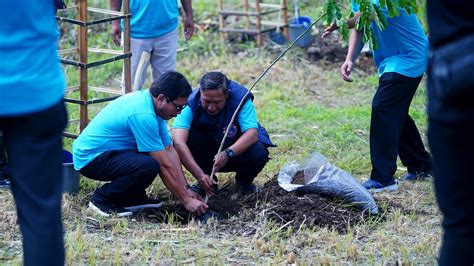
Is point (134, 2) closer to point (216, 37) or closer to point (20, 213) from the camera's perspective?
point (216, 37)

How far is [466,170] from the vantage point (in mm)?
3086

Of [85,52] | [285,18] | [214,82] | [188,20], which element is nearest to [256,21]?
[285,18]

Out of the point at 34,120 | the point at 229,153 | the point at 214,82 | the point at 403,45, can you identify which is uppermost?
the point at 34,120

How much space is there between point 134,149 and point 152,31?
206cm

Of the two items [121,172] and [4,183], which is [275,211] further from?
[4,183]

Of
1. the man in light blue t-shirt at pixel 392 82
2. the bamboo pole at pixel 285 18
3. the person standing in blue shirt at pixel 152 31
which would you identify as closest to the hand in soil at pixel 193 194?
the man in light blue t-shirt at pixel 392 82

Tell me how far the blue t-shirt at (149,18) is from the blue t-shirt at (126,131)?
1903 mm

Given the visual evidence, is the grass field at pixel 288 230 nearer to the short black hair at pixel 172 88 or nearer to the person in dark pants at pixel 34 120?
the short black hair at pixel 172 88

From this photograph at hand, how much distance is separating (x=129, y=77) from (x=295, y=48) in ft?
14.4

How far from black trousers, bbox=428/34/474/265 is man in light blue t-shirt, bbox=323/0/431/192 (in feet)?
11.5

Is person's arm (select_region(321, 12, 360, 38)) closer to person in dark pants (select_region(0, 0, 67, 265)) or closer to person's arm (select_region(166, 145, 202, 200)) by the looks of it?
person's arm (select_region(166, 145, 202, 200))

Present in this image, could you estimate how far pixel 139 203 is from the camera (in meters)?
6.36

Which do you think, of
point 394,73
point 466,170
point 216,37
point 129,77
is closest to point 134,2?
point 129,77

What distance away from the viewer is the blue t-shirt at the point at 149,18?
A: 312 inches
